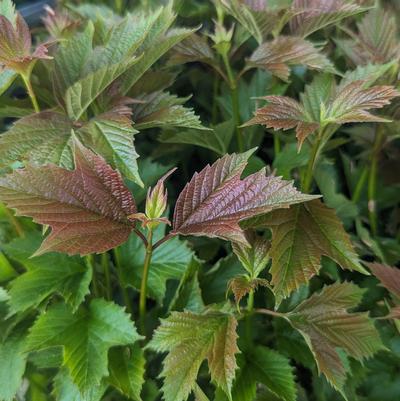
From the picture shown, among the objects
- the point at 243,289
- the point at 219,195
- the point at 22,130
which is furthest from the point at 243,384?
the point at 22,130

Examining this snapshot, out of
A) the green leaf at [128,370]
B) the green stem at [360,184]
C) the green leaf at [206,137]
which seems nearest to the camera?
the green leaf at [128,370]

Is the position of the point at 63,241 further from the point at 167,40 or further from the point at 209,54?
the point at 209,54

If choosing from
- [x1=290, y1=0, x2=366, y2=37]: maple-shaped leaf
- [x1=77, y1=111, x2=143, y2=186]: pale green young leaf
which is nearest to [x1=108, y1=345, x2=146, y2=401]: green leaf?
[x1=77, y1=111, x2=143, y2=186]: pale green young leaf

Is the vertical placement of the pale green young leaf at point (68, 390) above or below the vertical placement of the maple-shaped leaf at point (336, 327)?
above

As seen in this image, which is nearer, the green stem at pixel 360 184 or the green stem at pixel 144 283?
the green stem at pixel 144 283

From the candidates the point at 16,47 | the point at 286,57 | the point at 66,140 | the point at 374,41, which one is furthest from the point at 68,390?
the point at 374,41

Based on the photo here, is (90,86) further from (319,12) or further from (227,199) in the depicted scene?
(319,12)

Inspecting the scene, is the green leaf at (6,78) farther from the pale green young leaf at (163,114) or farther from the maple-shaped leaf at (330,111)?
the maple-shaped leaf at (330,111)

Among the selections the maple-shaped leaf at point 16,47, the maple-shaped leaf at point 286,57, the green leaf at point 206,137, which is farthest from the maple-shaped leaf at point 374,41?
the maple-shaped leaf at point 16,47
